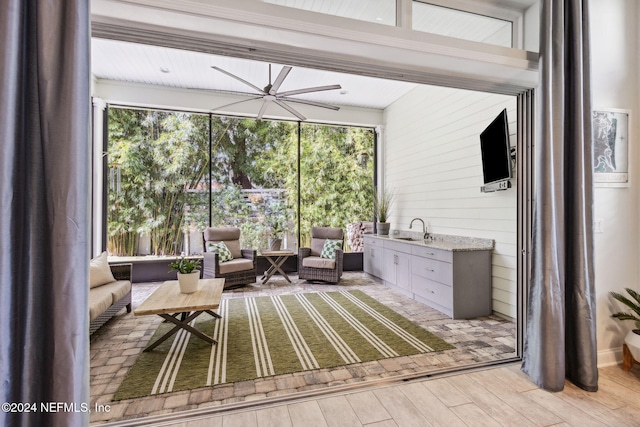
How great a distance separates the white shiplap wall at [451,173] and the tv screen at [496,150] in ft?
0.77

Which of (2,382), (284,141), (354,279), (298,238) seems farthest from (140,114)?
(2,382)

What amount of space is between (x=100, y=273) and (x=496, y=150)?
4.66 meters

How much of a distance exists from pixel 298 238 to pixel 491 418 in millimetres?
4979

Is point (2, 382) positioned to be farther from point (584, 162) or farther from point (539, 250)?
point (584, 162)

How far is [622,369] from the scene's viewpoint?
2506 millimetres

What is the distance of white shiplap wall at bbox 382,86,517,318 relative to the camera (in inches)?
147

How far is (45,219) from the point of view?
1.32 meters

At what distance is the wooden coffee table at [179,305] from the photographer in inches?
107

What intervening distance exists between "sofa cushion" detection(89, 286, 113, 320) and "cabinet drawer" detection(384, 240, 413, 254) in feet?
12.2

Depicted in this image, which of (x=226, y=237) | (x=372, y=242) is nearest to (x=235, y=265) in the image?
(x=226, y=237)

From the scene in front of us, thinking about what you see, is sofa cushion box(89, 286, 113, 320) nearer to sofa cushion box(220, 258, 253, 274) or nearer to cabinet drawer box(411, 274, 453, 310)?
sofa cushion box(220, 258, 253, 274)

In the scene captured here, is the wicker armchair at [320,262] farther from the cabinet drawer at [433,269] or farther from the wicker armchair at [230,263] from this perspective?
the cabinet drawer at [433,269]

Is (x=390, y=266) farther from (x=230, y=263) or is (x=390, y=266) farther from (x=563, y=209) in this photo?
(x=563, y=209)

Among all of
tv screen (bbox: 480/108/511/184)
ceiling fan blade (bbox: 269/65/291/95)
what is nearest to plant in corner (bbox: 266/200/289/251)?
ceiling fan blade (bbox: 269/65/291/95)
